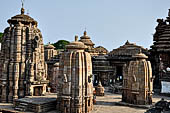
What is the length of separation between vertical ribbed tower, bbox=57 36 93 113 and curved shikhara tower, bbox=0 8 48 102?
500 centimetres

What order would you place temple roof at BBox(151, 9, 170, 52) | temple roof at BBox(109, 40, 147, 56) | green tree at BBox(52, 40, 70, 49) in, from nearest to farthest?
temple roof at BBox(151, 9, 170, 52) → temple roof at BBox(109, 40, 147, 56) → green tree at BBox(52, 40, 70, 49)

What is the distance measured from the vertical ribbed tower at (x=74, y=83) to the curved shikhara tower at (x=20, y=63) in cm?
500

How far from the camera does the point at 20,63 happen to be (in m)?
19.1

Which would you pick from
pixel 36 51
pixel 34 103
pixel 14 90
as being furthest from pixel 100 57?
pixel 34 103

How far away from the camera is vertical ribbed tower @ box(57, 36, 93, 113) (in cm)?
1462

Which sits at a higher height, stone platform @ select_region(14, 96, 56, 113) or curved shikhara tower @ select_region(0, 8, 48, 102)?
curved shikhara tower @ select_region(0, 8, 48, 102)

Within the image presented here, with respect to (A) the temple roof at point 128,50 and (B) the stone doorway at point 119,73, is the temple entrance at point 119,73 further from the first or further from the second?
(A) the temple roof at point 128,50

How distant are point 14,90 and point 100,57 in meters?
17.3

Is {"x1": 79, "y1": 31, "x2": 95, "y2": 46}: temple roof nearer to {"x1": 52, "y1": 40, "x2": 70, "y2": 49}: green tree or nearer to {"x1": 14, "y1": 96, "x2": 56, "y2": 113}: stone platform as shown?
{"x1": 14, "y1": 96, "x2": 56, "y2": 113}: stone platform

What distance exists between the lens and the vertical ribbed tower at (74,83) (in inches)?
576

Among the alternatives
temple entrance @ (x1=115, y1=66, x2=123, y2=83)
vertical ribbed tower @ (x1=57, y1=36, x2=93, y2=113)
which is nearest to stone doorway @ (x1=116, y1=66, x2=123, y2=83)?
temple entrance @ (x1=115, y1=66, x2=123, y2=83)

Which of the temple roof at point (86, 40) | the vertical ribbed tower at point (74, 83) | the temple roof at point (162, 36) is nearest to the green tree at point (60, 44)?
the temple roof at point (86, 40)

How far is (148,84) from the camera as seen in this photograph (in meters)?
17.8

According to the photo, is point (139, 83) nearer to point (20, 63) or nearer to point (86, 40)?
point (20, 63)
